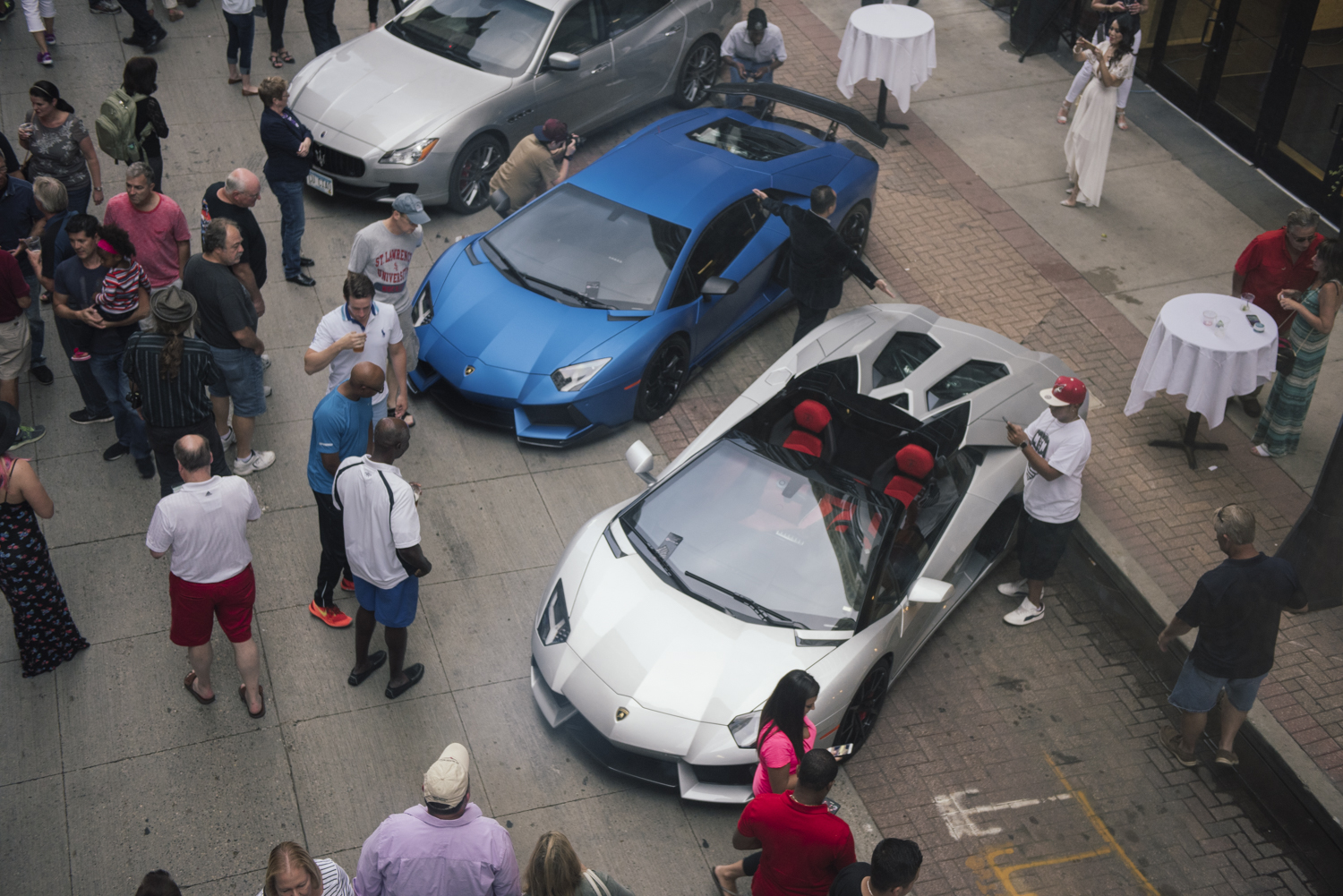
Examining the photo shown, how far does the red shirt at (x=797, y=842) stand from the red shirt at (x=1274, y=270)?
583 centimetres

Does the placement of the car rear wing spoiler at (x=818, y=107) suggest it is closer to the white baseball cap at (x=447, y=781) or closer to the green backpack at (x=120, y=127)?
the green backpack at (x=120, y=127)

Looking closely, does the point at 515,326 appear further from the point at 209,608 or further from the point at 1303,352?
the point at 1303,352

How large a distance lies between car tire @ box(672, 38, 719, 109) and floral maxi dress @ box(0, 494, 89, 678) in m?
8.55

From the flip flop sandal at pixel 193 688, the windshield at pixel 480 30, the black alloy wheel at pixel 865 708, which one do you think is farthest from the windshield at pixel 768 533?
the windshield at pixel 480 30

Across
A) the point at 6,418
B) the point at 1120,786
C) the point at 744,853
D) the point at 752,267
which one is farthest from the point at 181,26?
the point at 1120,786

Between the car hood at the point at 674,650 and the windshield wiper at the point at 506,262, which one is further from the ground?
the windshield wiper at the point at 506,262

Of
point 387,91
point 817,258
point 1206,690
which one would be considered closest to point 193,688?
point 817,258

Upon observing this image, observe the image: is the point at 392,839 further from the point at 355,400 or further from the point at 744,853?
the point at 355,400

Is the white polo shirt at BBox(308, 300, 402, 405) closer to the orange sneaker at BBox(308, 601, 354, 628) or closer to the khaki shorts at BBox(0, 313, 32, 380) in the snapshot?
the orange sneaker at BBox(308, 601, 354, 628)

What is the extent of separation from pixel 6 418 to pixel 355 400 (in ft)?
5.47

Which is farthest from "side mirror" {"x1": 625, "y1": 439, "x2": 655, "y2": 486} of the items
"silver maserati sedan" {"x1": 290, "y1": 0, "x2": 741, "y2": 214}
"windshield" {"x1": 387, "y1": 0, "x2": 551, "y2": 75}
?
"windshield" {"x1": 387, "y1": 0, "x2": 551, "y2": 75}

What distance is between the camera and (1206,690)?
617 cm

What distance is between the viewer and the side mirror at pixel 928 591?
236 inches

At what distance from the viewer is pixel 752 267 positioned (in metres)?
9.05
